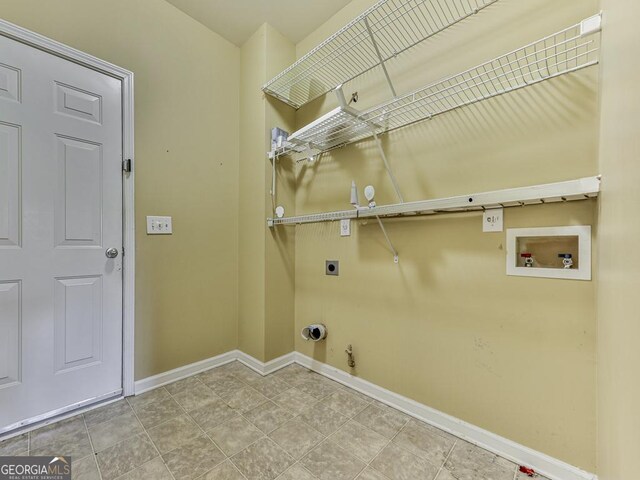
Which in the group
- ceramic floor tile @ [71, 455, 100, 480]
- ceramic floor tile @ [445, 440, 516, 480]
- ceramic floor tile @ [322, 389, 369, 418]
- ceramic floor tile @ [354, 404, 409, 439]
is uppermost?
ceramic floor tile @ [445, 440, 516, 480]

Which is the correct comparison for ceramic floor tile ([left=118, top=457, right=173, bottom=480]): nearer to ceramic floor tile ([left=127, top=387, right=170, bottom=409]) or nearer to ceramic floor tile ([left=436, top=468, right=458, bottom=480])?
ceramic floor tile ([left=127, top=387, right=170, bottom=409])

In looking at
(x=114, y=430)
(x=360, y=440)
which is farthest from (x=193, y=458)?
(x=360, y=440)

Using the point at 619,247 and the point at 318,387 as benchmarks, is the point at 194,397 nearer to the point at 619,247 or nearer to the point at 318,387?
the point at 318,387

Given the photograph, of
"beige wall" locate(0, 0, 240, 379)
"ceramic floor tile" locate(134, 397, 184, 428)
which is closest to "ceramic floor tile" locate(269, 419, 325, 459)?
"ceramic floor tile" locate(134, 397, 184, 428)

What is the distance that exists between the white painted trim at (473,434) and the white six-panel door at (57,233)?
1531 millimetres

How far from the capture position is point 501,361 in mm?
1231

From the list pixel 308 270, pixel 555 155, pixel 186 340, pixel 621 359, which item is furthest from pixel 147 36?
pixel 621 359

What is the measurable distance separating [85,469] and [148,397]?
0.54 meters

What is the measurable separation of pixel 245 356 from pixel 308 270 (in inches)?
33.3

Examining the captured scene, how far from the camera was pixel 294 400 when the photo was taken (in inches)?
65.4

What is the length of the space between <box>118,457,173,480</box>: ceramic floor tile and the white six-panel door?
68cm

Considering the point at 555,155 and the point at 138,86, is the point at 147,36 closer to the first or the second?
the point at 138,86

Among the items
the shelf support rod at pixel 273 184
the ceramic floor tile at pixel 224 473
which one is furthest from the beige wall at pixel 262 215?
the ceramic floor tile at pixel 224 473

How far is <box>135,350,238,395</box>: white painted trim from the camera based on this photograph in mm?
1742
